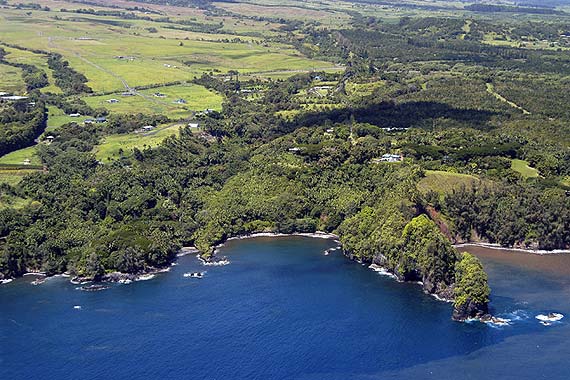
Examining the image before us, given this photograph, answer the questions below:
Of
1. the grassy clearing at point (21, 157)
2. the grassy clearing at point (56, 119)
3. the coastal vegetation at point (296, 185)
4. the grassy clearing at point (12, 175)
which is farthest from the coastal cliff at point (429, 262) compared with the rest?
the grassy clearing at point (56, 119)

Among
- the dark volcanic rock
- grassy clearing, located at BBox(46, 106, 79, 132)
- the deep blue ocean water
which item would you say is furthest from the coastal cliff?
grassy clearing, located at BBox(46, 106, 79, 132)

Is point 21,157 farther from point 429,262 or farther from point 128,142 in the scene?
point 429,262

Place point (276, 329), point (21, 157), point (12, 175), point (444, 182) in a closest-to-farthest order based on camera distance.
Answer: point (276, 329) < point (444, 182) < point (12, 175) < point (21, 157)

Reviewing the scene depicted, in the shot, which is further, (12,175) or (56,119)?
(56,119)

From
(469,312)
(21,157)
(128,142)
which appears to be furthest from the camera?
(128,142)

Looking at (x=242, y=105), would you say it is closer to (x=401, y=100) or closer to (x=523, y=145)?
(x=401, y=100)

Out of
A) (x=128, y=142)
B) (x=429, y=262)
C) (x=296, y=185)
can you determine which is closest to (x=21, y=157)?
(x=128, y=142)
